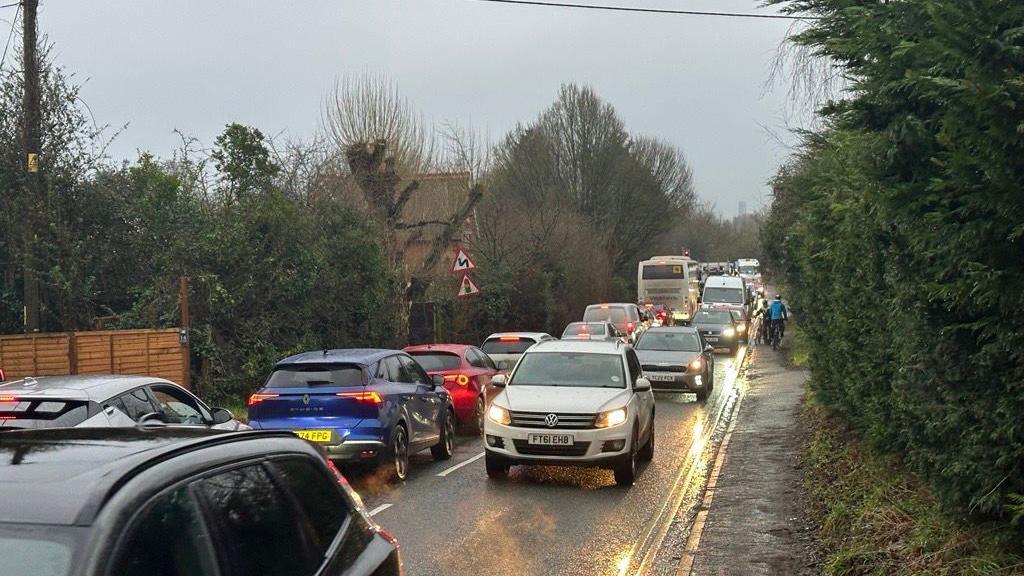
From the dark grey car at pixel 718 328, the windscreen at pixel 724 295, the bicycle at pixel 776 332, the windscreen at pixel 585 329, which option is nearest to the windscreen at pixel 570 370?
the windscreen at pixel 585 329

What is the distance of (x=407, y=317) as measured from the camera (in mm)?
26750

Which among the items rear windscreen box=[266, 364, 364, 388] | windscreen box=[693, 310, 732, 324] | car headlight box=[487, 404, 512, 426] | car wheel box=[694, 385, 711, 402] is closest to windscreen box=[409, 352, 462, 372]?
car headlight box=[487, 404, 512, 426]

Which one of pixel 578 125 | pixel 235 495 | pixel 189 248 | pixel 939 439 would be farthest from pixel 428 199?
pixel 235 495

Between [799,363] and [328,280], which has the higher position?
[328,280]

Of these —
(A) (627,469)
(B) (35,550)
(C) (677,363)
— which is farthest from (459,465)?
(B) (35,550)

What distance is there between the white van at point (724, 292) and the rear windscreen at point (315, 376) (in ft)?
120

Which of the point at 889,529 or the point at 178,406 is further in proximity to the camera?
the point at 178,406

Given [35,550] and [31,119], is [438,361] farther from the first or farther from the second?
[35,550]

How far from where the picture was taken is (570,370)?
1345 centimetres

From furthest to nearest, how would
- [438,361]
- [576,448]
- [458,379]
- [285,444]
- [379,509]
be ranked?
[438,361]
[458,379]
[576,448]
[379,509]
[285,444]

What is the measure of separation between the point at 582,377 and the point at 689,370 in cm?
932

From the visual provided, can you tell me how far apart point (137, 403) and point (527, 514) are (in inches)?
156

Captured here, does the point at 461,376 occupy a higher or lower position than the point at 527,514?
higher

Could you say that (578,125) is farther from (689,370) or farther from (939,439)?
(939,439)
